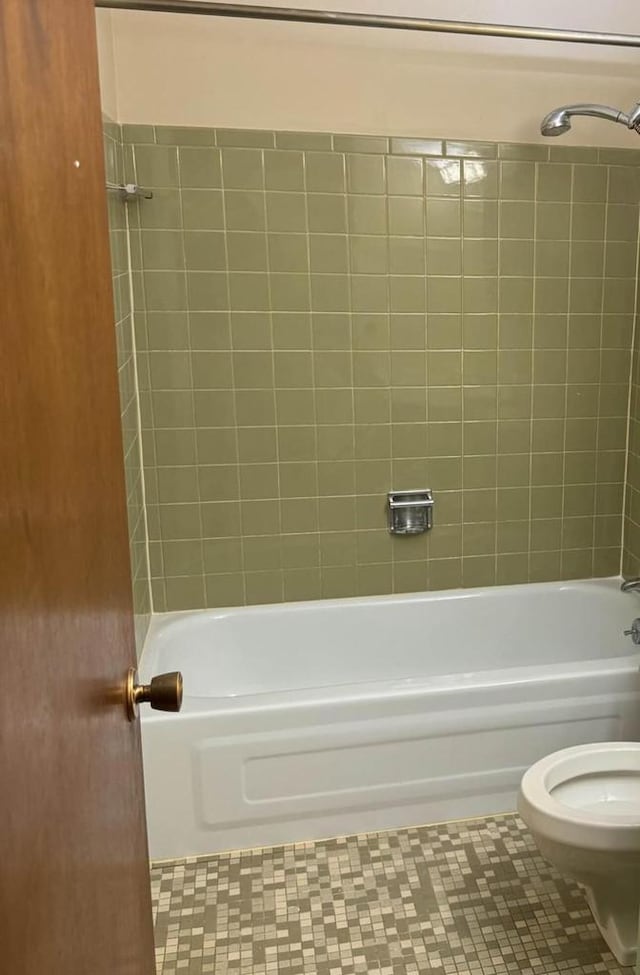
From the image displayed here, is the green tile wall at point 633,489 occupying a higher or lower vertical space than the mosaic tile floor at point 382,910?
higher

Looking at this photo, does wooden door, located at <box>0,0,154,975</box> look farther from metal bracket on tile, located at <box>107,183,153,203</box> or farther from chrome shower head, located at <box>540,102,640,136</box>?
chrome shower head, located at <box>540,102,640,136</box>

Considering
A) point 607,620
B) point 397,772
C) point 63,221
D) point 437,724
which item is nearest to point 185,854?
point 397,772

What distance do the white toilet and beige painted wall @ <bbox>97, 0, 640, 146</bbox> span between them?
1.81m

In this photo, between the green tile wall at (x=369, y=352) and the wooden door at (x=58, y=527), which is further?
the green tile wall at (x=369, y=352)

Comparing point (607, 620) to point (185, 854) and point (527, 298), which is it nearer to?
point (527, 298)

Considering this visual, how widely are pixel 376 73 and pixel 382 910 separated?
2.25 metres

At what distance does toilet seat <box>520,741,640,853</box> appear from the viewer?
1.64 metres

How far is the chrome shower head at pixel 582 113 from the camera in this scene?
2.23 meters

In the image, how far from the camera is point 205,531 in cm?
260

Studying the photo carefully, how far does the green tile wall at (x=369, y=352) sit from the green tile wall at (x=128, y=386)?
0.17ft

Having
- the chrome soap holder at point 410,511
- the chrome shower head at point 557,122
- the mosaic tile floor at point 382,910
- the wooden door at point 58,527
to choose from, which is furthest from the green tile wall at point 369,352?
the wooden door at point 58,527

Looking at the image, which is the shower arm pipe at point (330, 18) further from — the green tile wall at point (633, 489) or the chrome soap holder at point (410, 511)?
the chrome soap holder at point (410, 511)

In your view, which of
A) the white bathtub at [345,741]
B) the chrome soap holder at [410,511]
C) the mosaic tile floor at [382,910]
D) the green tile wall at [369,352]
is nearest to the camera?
the mosaic tile floor at [382,910]

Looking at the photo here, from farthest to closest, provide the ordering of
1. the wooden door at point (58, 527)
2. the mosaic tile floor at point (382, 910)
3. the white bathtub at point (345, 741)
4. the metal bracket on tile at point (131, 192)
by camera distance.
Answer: the metal bracket on tile at point (131, 192)
the white bathtub at point (345, 741)
the mosaic tile floor at point (382, 910)
the wooden door at point (58, 527)
